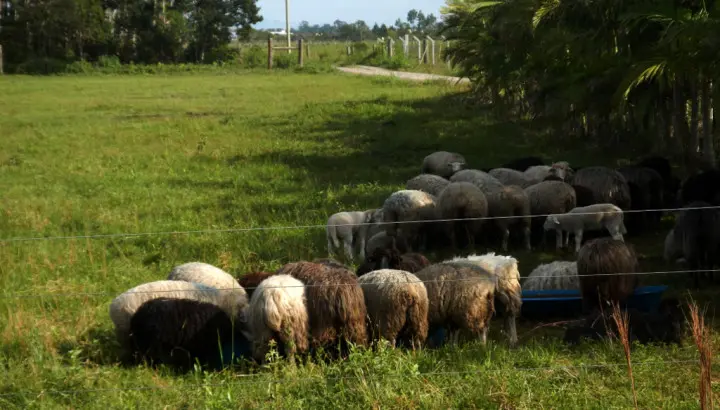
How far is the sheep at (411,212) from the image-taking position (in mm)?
10867

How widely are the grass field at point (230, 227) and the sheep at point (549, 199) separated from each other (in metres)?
0.79

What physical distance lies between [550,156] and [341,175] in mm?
4625

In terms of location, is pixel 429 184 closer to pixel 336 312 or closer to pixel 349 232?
pixel 349 232

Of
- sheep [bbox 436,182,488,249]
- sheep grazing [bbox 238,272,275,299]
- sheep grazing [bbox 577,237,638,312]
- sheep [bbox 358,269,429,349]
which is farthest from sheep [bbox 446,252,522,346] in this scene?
sheep [bbox 436,182,488,249]

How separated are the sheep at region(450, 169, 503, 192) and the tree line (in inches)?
85.8

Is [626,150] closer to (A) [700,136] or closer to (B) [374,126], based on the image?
(A) [700,136]

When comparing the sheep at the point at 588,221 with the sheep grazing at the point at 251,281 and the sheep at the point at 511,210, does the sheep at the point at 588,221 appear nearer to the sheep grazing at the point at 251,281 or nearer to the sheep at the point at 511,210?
the sheep at the point at 511,210

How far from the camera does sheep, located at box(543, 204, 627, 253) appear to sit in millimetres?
10188

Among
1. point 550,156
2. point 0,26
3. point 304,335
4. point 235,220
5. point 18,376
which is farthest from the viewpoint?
point 0,26

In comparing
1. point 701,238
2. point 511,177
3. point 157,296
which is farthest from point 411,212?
point 157,296

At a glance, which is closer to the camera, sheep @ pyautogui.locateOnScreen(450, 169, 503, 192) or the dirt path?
sheep @ pyautogui.locateOnScreen(450, 169, 503, 192)

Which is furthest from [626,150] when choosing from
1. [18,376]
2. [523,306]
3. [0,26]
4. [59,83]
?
[0,26]

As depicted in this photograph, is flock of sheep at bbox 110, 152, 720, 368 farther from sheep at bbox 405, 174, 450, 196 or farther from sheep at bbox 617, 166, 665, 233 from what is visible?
sheep at bbox 405, 174, 450, 196

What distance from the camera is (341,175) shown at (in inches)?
628
